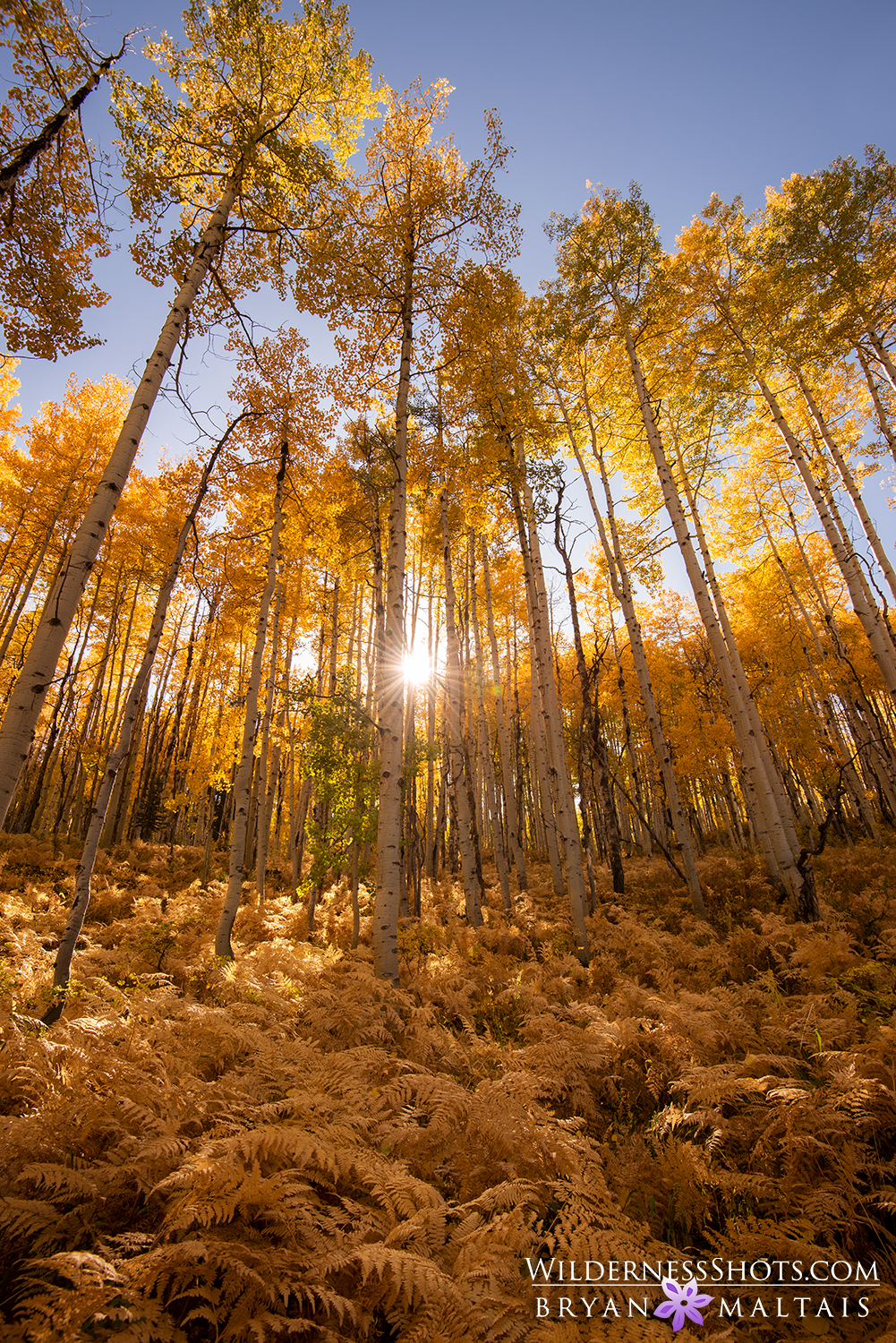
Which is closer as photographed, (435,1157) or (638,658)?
(435,1157)

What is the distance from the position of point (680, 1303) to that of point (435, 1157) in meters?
1.42

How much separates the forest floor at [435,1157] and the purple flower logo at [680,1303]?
0.05 m

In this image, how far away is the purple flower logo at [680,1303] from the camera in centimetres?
197

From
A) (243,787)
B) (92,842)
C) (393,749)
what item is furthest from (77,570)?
(243,787)

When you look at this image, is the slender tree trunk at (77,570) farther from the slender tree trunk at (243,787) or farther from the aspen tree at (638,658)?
the aspen tree at (638,658)

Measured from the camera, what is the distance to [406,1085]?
3.36 metres

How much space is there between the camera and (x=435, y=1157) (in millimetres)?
2992

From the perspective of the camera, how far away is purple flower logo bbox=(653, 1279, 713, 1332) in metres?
1.97

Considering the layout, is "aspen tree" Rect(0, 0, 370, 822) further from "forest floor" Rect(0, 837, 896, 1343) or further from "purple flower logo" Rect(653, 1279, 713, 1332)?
"purple flower logo" Rect(653, 1279, 713, 1332)

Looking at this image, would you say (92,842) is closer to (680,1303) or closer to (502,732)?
(680,1303)

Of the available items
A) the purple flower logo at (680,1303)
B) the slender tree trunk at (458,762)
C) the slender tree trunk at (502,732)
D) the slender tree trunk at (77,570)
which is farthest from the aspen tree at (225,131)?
the slender tree trunk at (502,732)

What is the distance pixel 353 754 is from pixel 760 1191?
783 cm

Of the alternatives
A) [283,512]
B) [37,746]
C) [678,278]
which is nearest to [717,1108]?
[283,512]

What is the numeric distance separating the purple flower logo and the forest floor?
0.05 metres
